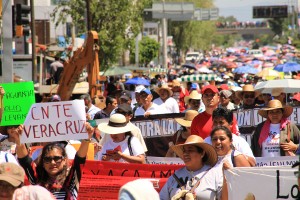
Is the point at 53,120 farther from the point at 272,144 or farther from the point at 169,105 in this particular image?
the point at 169,105

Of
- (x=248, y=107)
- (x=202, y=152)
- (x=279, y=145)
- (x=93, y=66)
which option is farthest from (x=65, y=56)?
(x=202, y=152)

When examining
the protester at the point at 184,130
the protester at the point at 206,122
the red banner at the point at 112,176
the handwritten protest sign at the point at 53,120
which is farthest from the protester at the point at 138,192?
the protester at the point at 184,130

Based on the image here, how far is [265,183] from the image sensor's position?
8.48 metres

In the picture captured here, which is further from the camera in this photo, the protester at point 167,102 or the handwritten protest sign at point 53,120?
the protester at point 167,102

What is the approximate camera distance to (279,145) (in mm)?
11141

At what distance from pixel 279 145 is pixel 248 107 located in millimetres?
3583

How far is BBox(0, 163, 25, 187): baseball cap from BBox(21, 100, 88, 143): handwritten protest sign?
308cm

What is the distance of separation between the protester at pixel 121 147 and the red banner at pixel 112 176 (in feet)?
1.37

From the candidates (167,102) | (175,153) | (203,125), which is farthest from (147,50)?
(175,153)

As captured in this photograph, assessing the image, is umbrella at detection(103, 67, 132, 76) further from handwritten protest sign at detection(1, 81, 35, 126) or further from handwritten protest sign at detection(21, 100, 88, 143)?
handwritten protest sign at detection(21, 100, 88, 143)

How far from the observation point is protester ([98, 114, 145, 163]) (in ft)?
34.0

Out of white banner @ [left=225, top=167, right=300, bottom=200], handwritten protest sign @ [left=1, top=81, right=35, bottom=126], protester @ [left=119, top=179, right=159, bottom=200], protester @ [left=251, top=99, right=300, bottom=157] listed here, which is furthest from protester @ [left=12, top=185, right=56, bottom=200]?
protester @ [left=251, top=99, right=300, bottom=157]

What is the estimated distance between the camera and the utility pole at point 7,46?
17.9 metres

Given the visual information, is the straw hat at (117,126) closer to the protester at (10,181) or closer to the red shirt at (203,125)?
the red shirt at (203,125)
